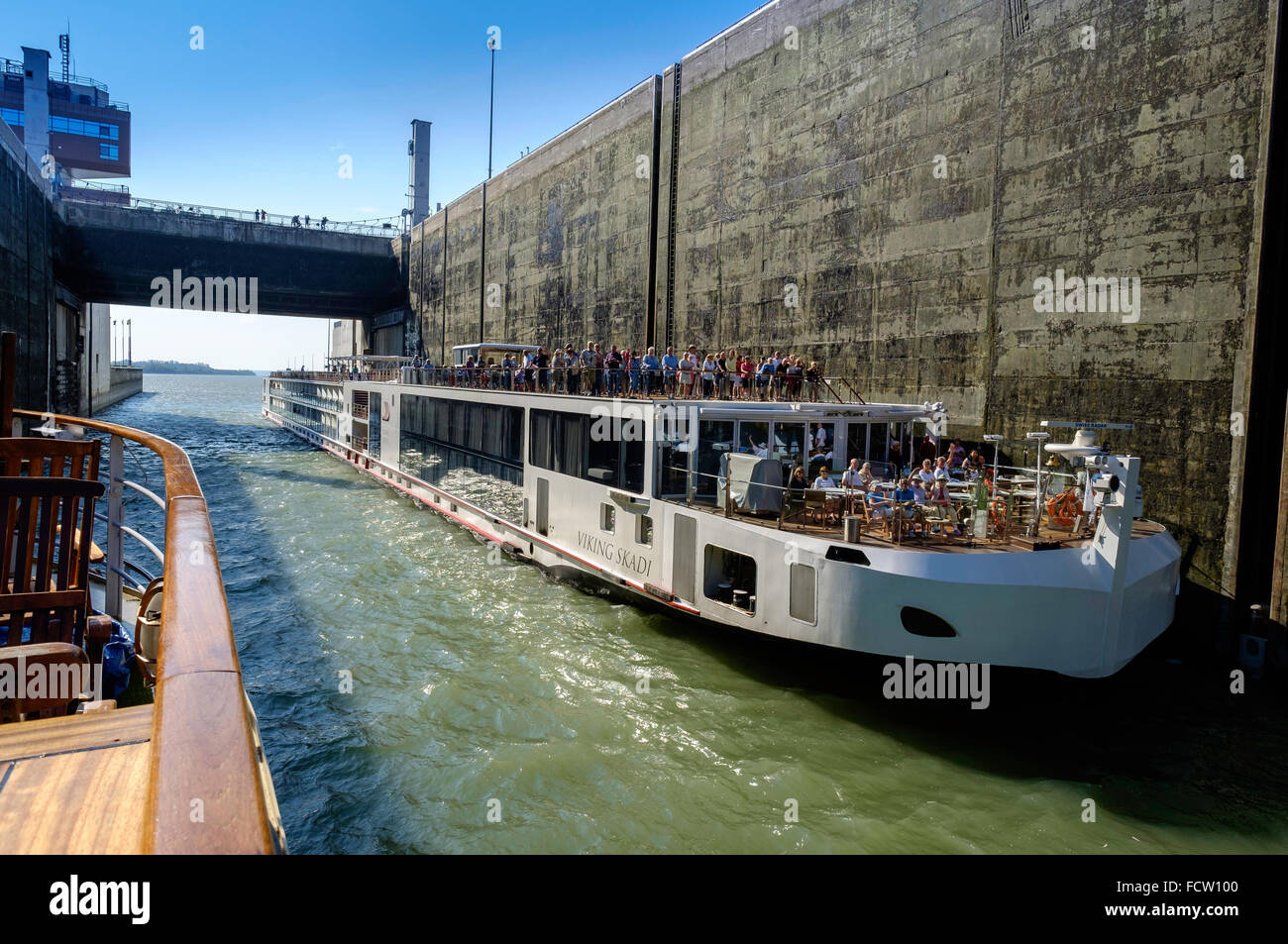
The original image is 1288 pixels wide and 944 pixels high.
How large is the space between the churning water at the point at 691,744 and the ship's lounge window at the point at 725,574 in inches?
29.6

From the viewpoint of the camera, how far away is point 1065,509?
41.1 ft

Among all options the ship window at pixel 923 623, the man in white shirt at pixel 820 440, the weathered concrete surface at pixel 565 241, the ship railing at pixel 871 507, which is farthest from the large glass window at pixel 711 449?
the weathered concrete surface at pixel 565 241

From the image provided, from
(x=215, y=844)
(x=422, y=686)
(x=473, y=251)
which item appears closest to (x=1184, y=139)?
(x=422, y=686)

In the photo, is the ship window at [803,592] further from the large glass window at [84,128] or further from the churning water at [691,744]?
the large glass window at [84,128]

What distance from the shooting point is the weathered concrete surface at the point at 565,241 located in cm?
3338

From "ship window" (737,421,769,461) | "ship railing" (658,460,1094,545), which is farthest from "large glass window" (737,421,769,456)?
"ship railing" (658,460,1094,545)

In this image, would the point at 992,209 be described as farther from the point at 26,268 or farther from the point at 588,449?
the point at 26,268

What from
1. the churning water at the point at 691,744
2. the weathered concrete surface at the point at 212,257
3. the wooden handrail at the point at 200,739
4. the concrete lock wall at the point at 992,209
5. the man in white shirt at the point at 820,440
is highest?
the weathered concrete surface at the point at 212,257

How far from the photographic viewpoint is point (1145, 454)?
15.0 m

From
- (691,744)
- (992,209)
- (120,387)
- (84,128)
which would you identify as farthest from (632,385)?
(120,387)

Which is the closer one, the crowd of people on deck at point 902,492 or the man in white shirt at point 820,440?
the crowd of people on deck at point 902,492

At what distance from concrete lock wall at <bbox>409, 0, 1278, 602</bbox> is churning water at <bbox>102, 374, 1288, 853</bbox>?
5.04 meters
